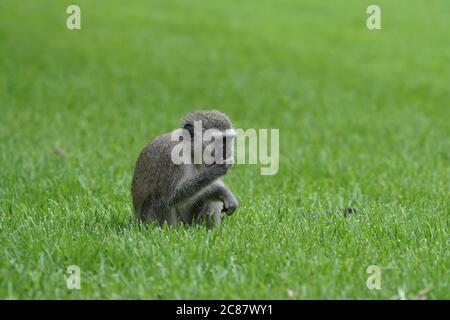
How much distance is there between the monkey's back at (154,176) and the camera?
5914 millimetres

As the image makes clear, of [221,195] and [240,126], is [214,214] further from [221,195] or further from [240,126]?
[240,126]

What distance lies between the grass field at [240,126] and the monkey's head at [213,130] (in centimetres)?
59

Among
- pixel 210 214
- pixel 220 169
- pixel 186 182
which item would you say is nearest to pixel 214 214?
pixel 210 214

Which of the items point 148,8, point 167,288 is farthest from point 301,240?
point 148,8

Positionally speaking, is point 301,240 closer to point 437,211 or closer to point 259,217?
point 259,217

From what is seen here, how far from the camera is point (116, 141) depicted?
10.8m

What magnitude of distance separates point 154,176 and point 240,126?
622 centimetres

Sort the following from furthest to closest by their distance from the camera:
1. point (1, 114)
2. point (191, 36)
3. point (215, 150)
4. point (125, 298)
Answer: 1. point (191, 36)
2. point (1, 114)
3. point (215, 150)
4. point (125, 298)

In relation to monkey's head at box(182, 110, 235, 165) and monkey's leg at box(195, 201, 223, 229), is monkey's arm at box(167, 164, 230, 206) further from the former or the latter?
monkey's leg at box(195, 201, 223, 229)

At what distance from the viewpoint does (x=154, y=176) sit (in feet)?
19.8

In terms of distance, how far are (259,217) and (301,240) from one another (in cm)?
83

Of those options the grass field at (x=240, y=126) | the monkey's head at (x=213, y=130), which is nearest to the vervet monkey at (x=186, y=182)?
the monkey's head at (x=213, y=130)

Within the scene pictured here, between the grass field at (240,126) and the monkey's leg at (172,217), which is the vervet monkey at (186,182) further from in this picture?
the grass field at (240,126)

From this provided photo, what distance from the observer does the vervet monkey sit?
570 centimetres
